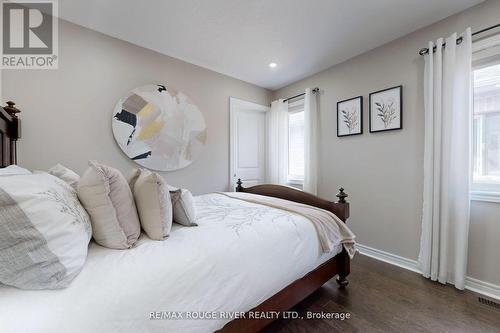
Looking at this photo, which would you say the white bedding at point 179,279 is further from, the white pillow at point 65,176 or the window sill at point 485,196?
the window sill at point 485,196

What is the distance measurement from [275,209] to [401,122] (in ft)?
5.84

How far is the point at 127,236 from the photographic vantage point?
3.31 feet

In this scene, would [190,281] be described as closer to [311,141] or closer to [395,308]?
[395,308]

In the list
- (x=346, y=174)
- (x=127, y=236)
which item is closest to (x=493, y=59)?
(x=346, y=174)

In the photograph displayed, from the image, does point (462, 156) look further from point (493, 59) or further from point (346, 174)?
point (346, 174)

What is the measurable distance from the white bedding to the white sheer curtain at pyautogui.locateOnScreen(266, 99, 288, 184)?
2.12m

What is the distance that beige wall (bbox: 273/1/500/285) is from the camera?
1.81 meters

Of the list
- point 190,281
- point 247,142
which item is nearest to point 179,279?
point 190,281

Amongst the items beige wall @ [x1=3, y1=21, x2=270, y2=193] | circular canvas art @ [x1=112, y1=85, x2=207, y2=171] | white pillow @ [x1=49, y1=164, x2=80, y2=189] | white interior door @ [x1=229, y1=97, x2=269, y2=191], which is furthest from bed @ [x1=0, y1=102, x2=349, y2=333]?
white interior door @ [x1=229, y1=97, x2=269, y2=191]

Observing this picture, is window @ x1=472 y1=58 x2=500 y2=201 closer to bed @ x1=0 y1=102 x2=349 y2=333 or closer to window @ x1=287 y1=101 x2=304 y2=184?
bed @ x1=0 y1=102 x2=349 y2=333

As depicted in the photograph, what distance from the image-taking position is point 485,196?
5.90ft

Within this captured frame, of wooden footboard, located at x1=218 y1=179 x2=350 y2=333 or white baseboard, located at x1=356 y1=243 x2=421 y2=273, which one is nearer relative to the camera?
wooden footboard, located at x1=218 y1=179 x2=350 y2=333

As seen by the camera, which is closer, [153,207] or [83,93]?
[153,207]

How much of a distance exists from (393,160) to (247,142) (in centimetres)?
215
